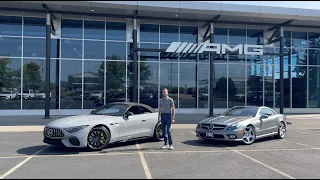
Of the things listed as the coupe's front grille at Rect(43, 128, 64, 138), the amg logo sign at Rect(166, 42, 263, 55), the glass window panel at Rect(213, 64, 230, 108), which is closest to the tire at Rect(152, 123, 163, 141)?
the coupe's front grille at Rect(43, 128, 64, 138)

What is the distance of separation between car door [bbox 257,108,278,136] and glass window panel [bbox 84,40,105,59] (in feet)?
40.9

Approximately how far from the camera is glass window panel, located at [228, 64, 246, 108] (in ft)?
73.0

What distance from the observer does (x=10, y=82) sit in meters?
19.1

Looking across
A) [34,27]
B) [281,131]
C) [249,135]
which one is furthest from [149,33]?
[249,135]

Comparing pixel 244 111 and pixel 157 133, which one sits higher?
pixel 244 111

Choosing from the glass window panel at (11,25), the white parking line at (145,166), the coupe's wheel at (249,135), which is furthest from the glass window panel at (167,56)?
the white parking line at (145,166)

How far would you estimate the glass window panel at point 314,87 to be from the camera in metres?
23.5

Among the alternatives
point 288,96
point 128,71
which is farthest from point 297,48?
point 128,71

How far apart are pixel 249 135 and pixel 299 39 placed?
16.4 m

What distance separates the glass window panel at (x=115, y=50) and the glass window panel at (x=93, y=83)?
80 centimetres

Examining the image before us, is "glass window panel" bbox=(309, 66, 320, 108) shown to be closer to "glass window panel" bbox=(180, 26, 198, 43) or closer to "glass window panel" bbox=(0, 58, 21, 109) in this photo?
"glass window panel" bbox=(180, 26, 198, 43)

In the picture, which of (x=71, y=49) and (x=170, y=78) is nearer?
(x=71, y=49)

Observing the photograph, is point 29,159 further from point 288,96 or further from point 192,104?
point 288,96

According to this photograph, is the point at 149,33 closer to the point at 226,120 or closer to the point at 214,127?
the point at 226,120
